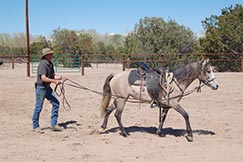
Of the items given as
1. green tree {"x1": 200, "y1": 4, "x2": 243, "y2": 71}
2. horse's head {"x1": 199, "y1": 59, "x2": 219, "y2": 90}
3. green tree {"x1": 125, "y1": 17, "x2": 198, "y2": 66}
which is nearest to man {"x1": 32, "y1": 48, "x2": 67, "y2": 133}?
horse's head {"x1": 199, "y1": 59, "x2": 219, "y2": 90}

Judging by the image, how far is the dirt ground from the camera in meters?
4.85

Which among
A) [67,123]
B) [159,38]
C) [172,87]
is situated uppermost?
[159,38]

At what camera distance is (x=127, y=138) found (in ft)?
19.5

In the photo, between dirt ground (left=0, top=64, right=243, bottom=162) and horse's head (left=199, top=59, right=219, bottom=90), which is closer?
dirt ground (left=0, top=64, right=243, bottom=162)

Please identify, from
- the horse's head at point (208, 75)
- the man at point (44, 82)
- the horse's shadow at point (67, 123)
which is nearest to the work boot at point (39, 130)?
the man at point (44, 82)

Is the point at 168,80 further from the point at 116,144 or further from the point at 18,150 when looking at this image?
the point at 18,150

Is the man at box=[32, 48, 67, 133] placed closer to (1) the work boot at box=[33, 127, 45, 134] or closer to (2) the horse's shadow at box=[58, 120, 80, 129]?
(1) the work boot at box=[33, 127, 45, 134]

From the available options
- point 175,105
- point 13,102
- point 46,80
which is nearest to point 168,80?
point 175,105

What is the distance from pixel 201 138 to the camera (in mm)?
5949

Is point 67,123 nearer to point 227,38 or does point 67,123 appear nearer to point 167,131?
point 167,131

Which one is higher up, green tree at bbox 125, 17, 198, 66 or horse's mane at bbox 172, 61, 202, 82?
green tree at bbox 125, 17, 198, 66

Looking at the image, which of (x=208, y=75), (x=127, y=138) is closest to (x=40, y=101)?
(x=127, y=138)

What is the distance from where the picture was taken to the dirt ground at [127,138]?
4.85 meters

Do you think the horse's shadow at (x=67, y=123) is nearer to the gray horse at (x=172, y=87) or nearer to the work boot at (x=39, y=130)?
the work boot at (x=39, y=130)
